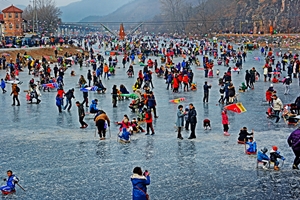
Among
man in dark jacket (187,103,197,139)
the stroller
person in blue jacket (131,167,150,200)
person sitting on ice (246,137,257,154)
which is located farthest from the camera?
the stroller

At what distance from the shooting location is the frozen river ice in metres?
10.9

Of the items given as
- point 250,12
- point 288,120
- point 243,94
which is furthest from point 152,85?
point 250,12

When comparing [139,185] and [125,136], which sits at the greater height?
[139,185]

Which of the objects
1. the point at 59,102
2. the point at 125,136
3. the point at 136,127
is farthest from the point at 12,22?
the point at 125,136

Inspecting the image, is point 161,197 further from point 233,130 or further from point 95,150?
point 233,130

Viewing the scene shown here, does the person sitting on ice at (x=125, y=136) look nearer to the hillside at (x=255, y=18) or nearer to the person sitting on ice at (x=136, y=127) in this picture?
the person sitting on ice at (x=136, y=127)

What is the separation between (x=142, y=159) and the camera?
13.4 meters

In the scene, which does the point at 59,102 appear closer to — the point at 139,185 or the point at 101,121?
the point at 101,121

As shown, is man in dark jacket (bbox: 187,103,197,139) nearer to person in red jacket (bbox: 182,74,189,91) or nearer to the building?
person in red jacket (bbox: 182,74,189,91)

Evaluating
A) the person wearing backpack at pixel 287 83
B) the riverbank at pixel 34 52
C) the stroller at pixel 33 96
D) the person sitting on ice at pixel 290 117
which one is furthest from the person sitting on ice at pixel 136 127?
the riverbank at pixel 34 52

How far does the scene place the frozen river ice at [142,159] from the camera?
429 inches

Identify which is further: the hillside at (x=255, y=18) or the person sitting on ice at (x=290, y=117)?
the hillside at (x=255, y=18)

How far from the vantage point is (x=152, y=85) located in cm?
2988

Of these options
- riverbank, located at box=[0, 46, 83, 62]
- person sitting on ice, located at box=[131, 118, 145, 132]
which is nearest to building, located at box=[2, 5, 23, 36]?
riverbank, located at box=[0, 46, 83, 62]
